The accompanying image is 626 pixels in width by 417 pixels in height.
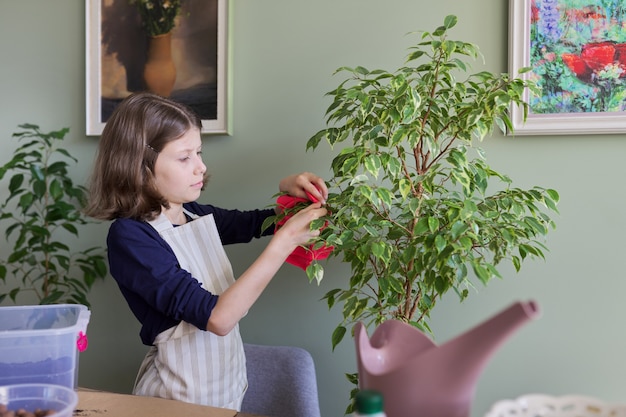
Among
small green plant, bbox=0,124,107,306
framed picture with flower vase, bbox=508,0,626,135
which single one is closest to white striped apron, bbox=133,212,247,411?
small green plant, bbox=0,124,107,306

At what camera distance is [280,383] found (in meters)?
1.63

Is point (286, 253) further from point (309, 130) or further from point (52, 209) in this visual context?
point (52, 209)

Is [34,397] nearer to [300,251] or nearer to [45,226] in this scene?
[300,251]

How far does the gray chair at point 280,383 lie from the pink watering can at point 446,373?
0.81 meters

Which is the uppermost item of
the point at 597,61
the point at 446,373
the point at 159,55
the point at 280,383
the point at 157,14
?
the point at 157,14

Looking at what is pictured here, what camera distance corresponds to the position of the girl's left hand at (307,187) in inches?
56.1

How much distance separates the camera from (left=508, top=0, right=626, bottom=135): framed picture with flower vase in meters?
1.54

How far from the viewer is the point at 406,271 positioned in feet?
4.44

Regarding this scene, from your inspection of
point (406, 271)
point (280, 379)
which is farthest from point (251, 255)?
point (406, 271)

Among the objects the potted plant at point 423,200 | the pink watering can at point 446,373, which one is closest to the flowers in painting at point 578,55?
the potted plant at point 423,200

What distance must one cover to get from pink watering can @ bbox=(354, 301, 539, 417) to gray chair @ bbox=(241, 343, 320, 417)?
81 centimetres

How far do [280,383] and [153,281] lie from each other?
520mm

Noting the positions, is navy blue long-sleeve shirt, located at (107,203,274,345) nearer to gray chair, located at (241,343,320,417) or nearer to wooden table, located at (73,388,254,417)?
wooden table, located at (73,388,254,417)

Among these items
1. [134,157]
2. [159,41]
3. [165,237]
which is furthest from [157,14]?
[165,237]
